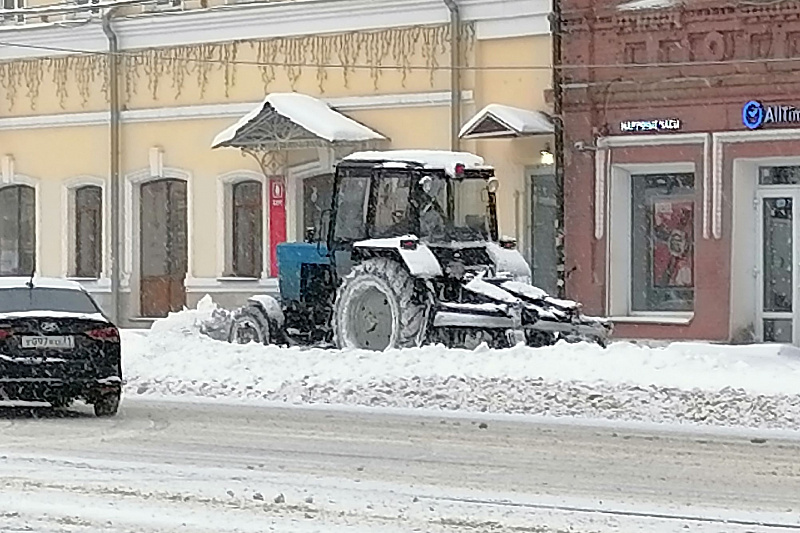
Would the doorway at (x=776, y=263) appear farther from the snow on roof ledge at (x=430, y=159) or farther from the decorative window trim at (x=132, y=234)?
the decorative window trim at (x=132, y=234)

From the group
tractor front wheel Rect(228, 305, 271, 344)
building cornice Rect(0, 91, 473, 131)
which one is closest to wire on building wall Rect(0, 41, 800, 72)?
building cornice Rect(0, 91, 473, 131)

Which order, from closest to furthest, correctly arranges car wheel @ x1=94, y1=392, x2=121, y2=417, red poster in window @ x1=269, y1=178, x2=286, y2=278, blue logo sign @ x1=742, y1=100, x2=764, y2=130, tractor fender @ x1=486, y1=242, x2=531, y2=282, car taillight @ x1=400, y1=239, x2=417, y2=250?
car wheel @ x1=94, y1=392, x2=121, y2=417 < car taillight @ x1=400, y1=239, x2=417, y2=250 < tractor fender @ x1=486, y1=242, x2=531, y2=282 < blue logo sign @ x1=742, y1=100, x2=764, y2=130 < red poster in window @ x1=269, y1=178, x2=286, y2=278

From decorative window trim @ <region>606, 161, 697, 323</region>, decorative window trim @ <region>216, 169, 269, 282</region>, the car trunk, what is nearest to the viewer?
the car trunk

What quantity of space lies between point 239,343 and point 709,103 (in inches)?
304

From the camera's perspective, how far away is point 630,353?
19750 mm

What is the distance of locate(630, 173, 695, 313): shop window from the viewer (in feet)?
86.7

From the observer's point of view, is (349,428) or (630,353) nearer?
(349,428)

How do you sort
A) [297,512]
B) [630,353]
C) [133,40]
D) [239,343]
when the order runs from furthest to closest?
1. [133,40]
2. [239,343]
3. [630,353]
4. [297,512]

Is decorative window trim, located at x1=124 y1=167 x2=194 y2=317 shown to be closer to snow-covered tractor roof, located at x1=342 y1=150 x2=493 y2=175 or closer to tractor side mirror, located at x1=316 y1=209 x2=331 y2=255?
tractor side mirror, located at x1=316 y1=209 x2=331 y2=255

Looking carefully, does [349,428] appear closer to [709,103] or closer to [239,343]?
[239,343]

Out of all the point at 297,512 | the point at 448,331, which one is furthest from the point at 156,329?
the point at 297,512

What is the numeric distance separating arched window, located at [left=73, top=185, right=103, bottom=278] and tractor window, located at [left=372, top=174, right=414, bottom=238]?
1208 cm

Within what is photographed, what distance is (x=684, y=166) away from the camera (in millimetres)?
26156

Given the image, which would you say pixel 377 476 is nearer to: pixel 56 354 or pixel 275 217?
pixel 56 354
